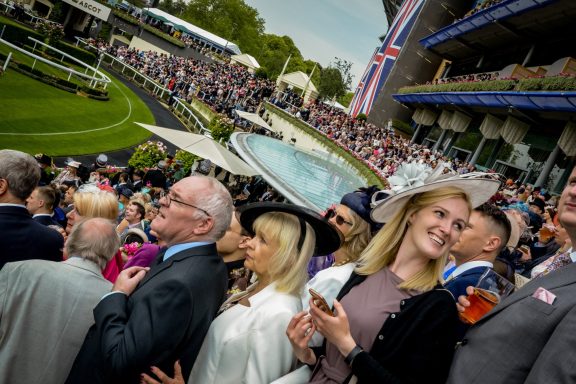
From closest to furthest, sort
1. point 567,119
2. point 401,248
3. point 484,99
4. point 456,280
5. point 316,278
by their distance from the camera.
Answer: point 401,248, point 316,278, point 456,280, point 567,119, point 484,99

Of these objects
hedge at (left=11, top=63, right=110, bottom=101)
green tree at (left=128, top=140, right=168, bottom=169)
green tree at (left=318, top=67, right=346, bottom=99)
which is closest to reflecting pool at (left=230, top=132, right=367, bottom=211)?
green tree at (left=128, top=140, right=168, bottom=169)

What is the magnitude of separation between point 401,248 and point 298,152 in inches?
808

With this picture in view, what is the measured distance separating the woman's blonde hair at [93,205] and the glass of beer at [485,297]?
140 inches

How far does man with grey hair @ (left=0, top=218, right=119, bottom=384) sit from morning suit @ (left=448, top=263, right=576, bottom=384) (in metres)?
2.16

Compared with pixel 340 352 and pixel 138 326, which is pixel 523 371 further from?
pixel 138 326

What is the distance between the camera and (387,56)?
3991 cm

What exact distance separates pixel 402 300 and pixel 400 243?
1.59 feet

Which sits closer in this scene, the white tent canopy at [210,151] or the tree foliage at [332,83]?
the white tent canopy at [210,151]

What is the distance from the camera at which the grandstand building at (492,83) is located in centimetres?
1814

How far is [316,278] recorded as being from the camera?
3.07m

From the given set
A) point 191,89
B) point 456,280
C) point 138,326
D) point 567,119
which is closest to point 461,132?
point 567,119

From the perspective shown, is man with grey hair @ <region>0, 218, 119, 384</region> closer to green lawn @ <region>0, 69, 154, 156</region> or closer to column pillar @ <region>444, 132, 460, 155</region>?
green lawn @ <region>0, 69, 154, 156</region>

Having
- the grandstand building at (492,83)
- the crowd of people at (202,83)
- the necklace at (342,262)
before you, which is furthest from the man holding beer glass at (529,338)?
the crowd of people at (202,83)

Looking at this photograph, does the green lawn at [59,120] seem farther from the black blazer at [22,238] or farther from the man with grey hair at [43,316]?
the man with grey hair at [43,316]
